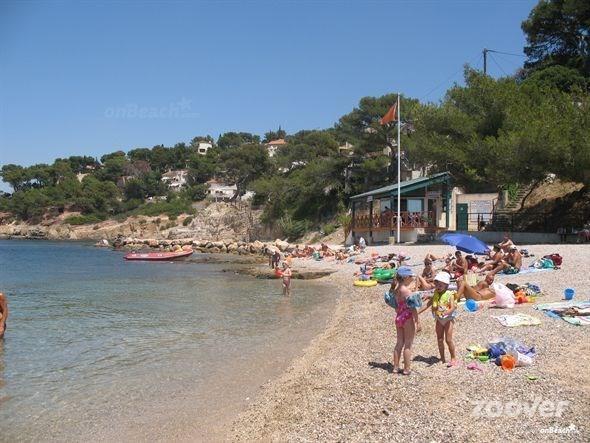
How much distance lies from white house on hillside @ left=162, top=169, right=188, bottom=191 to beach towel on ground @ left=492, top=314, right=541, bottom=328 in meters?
103

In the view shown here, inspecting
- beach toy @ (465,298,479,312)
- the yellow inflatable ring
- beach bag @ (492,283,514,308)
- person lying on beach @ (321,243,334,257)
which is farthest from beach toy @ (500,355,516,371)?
person lying on beach @ (321,243,334,257)

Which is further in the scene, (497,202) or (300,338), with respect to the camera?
(497,202)

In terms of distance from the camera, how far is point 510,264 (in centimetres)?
1556

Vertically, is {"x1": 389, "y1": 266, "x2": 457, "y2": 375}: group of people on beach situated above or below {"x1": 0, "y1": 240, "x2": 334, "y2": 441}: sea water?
above

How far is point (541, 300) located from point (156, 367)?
8.27 meters

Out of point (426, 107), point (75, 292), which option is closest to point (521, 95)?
point (426, 107)

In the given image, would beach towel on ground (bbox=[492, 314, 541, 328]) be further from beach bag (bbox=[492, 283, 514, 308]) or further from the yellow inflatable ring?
the yellow inflatable ring

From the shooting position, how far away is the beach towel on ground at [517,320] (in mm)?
9375

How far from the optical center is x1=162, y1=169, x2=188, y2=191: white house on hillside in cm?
11057

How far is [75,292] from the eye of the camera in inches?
850

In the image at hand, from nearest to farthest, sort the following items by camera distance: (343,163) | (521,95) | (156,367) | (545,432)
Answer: (545,432)
(156,367)
(521,95)
(343,163)

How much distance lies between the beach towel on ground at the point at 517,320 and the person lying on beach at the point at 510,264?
562 cm

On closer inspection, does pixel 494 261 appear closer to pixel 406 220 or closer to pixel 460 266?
pixel 460 266

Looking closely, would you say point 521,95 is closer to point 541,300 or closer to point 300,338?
point 541,300
